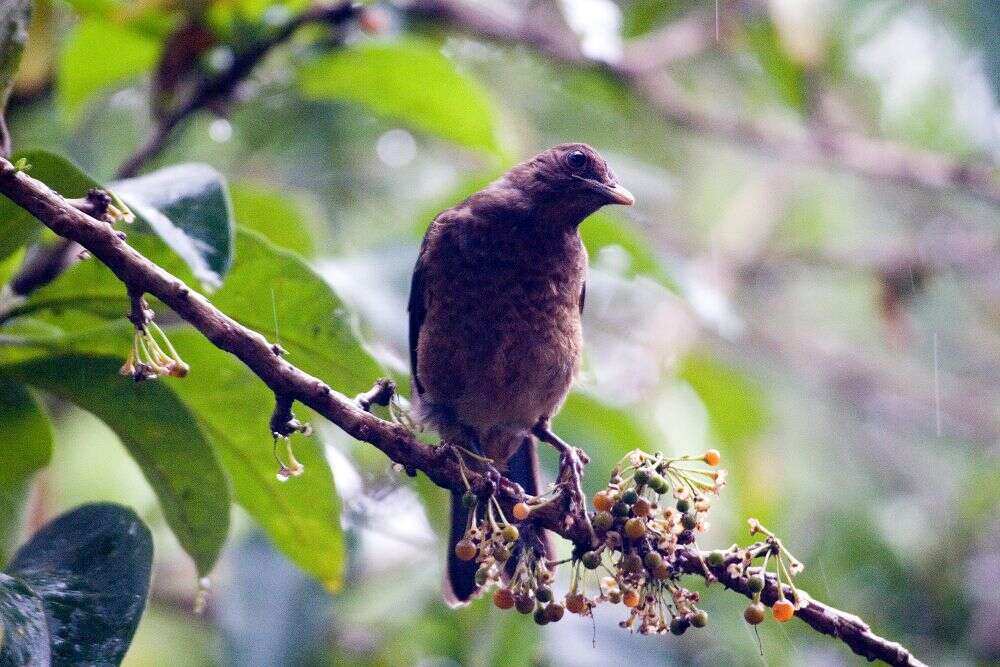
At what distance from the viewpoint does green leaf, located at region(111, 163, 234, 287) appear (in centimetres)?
180

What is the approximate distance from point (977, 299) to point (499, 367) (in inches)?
194

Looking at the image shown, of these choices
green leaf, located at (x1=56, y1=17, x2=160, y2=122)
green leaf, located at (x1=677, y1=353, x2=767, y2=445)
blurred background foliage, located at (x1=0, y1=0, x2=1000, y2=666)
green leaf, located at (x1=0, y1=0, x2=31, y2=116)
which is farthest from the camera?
green leaf, located at (x1=677, y1=353, x2=767, y2=445)

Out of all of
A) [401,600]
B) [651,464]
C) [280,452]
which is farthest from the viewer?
[401,600]

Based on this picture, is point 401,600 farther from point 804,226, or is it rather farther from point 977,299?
point 977,299

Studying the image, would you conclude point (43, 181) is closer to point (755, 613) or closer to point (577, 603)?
point (577, 603)

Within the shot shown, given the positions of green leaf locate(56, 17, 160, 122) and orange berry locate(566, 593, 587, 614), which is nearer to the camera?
orange berry locate(566, 593, 587, 614)

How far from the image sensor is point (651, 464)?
1826 millimetres

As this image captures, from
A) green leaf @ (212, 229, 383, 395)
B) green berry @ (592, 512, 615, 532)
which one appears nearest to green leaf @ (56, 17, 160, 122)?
green leaf @ (212, 229, 383, 395)

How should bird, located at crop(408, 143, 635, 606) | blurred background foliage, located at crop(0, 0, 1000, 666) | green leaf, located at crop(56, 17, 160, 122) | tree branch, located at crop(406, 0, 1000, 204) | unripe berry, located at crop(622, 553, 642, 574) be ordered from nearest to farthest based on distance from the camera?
unripe berry, located at crop(622, 553, 642, 574)
blurred background foliage, located at crop(0, 0, 1000, 666)
bird, located at crop(408, 143, 635, 606)
green leaf, located at crop(56, 17, 160, 122)
tree branch, located at crop(406, 0, 1000, 204)

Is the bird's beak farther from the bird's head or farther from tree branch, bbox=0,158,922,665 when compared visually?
tree branch, bbox=0,158,922,665

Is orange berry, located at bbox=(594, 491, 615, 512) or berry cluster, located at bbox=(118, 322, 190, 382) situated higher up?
berry cluster, located at bbox=(118, 322, 190, 382)

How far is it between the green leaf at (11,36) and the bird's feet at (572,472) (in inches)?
50.2

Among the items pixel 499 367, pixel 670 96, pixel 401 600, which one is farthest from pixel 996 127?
pixel 401 600

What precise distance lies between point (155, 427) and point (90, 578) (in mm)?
344
